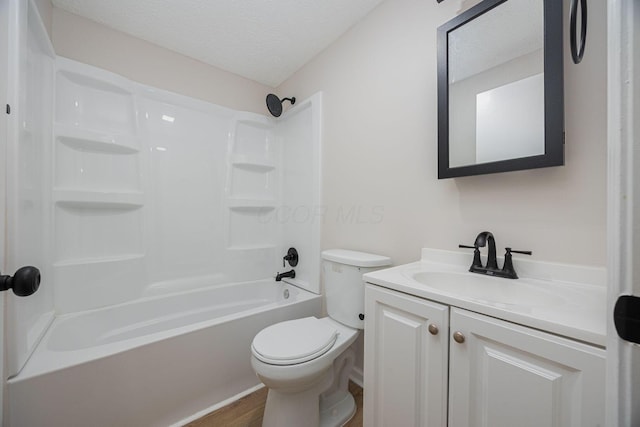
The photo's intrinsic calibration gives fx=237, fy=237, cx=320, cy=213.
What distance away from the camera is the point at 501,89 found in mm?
1009

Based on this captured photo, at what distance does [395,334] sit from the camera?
85cm

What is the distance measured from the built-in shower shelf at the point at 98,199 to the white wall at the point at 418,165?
1410 millimetres

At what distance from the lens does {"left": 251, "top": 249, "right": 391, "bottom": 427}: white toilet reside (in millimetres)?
1047

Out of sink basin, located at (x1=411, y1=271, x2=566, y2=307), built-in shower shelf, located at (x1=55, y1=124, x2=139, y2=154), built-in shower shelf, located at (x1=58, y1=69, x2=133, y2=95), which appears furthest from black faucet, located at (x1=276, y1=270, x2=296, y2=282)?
built-in shower shelf, located at (x1=58, y1=69, x2=133, y2=95)

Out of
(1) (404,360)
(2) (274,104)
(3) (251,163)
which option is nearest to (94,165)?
(3) (251,163)

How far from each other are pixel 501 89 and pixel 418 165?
45 centimetres

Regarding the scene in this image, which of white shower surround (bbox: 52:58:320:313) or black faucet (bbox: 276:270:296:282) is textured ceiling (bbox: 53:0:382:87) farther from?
black faucet (bbox: 276:270:296:282)

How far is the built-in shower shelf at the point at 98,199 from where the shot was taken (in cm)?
149

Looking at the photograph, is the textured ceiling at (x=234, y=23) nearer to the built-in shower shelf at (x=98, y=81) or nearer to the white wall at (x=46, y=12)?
the white wall at (x=46, y=12)

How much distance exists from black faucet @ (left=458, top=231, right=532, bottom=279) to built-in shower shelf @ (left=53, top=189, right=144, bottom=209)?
214 cm

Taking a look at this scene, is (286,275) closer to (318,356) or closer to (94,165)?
(318,356)

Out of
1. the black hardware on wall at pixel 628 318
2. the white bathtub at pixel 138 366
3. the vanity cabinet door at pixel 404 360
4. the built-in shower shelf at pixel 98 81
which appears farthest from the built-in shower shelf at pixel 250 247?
the black hardware on wall at pixel 628 318

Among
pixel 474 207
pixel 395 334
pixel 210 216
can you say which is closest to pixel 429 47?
pixel 474 207

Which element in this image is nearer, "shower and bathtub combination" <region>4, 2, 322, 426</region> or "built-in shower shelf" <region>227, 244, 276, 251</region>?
"shower and bathtub combination" <region>4, 2, 322, 426</region>
